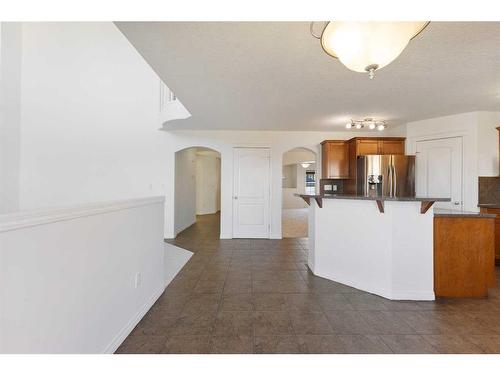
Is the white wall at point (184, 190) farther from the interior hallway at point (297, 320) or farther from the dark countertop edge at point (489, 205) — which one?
the dark countertop edge at point (489, 205)

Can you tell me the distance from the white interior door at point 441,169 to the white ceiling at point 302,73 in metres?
0.60

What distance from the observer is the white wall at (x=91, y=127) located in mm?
5336

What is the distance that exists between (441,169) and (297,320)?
4.07 meters

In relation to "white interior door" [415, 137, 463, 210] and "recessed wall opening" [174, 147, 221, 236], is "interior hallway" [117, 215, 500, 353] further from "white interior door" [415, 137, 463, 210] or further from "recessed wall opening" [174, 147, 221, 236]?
"recessed wall opening" [174, 147, 221, 236]

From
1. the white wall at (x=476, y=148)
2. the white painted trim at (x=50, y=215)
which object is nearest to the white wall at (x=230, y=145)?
the white wall at (x=476, y=148)

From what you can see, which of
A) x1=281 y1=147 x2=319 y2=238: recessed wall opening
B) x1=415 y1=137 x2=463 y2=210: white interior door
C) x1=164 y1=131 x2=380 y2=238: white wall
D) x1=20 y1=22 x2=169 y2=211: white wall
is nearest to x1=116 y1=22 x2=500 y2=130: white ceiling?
x1=415 y1=137 x2=463 y2=210: white interior door

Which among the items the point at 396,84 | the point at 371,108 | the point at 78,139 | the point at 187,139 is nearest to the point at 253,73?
the point at 396,84

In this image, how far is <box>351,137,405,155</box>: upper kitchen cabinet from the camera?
15.1 feet

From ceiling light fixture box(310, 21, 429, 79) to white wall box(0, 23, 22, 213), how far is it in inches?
295

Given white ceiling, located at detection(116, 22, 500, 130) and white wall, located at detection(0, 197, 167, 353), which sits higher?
white ceiling, located at detection(116, 22, 500, 130)

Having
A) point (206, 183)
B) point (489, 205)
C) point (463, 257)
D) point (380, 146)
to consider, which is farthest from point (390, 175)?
point (206, 183)

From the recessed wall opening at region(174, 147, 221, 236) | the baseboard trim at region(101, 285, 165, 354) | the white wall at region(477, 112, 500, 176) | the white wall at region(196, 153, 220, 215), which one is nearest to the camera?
the baseboard trim at region(101, 285, 165, 354)

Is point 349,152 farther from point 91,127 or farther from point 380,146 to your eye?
A: point 91,127
